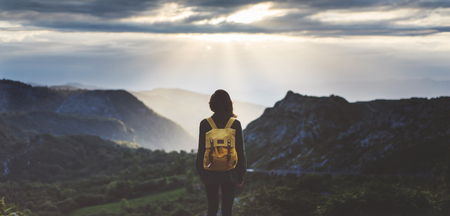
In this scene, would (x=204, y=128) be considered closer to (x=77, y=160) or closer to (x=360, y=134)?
(x=360, y=134)

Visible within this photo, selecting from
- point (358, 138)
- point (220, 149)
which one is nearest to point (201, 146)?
point (220, 149)

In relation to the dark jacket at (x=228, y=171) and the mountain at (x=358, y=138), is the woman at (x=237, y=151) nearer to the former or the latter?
the dark jacket at (x=228, y=171)

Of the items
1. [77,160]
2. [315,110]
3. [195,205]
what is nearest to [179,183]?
[195,205]

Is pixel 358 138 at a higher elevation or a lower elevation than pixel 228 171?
lower

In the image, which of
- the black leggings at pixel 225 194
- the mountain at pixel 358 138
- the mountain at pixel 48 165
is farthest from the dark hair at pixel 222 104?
the mountain at pixel 48 165

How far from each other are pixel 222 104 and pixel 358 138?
20.7 m

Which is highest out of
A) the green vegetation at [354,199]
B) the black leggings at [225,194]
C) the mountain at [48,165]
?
the black leggings at [225,194]

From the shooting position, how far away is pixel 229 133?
25.3 ft

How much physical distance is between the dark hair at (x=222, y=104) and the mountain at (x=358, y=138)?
1363cm

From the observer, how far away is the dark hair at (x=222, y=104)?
308 inches

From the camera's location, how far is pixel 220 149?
7.67 meters

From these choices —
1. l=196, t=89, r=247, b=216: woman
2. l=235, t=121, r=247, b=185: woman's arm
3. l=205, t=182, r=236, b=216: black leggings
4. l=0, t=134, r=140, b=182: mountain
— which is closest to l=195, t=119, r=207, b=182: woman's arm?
l=196, t=89, r=247, b=216: woman

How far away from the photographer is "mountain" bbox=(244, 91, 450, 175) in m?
19.8

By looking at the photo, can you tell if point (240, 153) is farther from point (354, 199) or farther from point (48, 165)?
point (48, 165)
